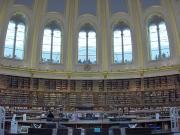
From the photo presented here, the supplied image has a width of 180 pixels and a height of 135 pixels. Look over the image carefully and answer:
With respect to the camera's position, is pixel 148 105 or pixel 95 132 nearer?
pixel 95 132

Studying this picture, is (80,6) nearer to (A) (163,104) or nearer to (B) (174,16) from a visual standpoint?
(B) (174,16)

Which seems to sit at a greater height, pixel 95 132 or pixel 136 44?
pixel 136 44

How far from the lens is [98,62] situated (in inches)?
968

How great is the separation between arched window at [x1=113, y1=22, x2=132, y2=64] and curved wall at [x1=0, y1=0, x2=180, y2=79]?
0.47 m

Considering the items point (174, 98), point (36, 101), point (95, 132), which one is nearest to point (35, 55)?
point (36, 101)

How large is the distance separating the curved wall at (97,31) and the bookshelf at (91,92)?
1.64ft

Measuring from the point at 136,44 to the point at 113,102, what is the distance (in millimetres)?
5049

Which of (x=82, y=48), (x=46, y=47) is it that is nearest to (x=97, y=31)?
(x=82, y=48)

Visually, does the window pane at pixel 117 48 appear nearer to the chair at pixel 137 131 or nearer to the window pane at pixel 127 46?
the window pane at pixel 127 46

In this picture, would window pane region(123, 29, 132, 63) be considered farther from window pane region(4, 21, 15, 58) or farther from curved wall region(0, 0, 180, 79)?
window pane region(4, 21, 15, 58)

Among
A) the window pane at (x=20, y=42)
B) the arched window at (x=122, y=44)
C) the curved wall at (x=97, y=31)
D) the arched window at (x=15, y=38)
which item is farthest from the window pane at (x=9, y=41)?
the arched window at (x=122, y=44)

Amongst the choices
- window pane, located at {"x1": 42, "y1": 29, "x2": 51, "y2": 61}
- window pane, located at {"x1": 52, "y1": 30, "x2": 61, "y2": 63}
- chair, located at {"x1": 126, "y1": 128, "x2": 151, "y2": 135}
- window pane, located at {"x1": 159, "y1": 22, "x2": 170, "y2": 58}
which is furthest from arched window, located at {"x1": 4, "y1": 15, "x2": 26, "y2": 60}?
chair, located at {"x1": 126, "y1": 128, "x2": 151, "y2": 135}

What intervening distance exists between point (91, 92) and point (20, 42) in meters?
6.98

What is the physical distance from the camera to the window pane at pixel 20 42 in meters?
23.8
